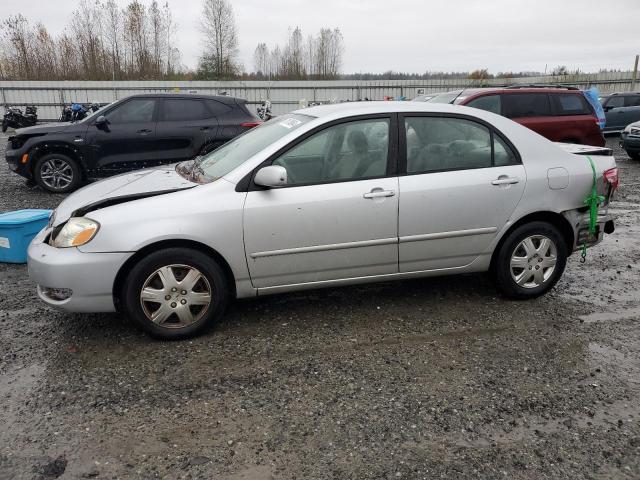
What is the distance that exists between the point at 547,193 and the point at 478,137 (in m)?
0.73

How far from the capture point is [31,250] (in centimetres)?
381

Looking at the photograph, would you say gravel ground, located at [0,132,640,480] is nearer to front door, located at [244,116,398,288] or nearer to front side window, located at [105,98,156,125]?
front door, located at [244,116,398,288]

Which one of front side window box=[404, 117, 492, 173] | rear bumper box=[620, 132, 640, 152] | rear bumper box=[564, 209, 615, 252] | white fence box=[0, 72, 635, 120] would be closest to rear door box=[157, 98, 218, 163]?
front side window box=[404, 117, 492, 173]

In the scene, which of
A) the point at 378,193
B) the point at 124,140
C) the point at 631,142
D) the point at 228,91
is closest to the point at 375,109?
the point at 378,193

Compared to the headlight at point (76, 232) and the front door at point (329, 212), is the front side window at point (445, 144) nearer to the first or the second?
the front door at point (329, 212)

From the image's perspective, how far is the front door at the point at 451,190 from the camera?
4.07 metres

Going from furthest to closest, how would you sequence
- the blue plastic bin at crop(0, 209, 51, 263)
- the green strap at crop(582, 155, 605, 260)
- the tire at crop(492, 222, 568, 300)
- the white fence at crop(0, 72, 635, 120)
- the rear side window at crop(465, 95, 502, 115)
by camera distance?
the white fence at crop(0, 72, 635, 120) → the rear side window at crop(465, 95, 502, 115) → the blue plastic bin at crop(0, 209, 51, 263) → the green strap at crop(582, 155, 605, 260) → the tire at crop(492, 222, 568, 300)

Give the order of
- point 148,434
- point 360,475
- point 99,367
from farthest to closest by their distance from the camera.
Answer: point 99,367 → point 148,434 → point 360,475

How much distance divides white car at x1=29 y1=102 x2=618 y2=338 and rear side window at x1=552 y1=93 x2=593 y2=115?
6.22m

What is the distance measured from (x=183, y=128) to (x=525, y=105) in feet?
20.6

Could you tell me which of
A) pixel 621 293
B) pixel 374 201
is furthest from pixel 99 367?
pixel 621 293

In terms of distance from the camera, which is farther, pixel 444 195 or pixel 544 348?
pixel 444 195

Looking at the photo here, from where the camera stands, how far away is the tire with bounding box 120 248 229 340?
11.9 feet

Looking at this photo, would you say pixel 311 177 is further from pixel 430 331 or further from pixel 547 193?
pixel 547 193
